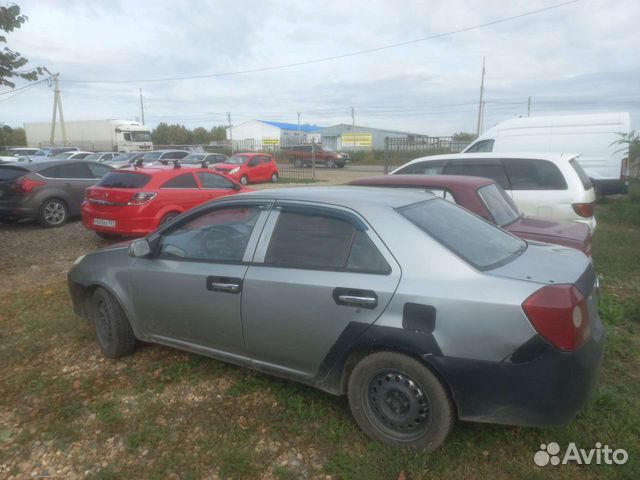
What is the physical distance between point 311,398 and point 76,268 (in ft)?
7.98

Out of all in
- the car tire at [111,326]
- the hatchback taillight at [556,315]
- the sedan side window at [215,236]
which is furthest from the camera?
the car tire at [111,326]

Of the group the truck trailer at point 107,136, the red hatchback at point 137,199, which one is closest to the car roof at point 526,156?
the red hatchback at point 137,199

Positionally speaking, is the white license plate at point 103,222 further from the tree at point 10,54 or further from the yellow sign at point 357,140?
the yellow sign at point 357,140

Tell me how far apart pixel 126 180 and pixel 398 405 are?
689 centimetres

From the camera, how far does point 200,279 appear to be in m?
3.39

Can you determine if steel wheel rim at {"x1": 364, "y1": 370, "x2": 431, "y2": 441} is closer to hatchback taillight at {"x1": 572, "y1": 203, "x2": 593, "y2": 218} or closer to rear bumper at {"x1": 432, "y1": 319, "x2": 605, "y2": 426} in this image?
rear bumper at {"x1": 432, "y1": 319, "x2": 605, "y2": 426}

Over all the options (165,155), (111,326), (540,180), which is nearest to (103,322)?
(111,326)

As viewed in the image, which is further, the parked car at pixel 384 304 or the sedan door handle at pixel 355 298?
the sedan door handle at pixel 355 298

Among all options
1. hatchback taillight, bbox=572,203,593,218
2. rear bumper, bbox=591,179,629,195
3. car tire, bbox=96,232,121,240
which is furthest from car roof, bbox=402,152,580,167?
rear bumper, bbox=591,179,629,195

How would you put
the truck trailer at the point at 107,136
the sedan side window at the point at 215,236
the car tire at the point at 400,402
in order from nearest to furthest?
the car tire at the point at 400,402
the sedan side window at the point at 215,236
the truck trailer at the point at 107,136

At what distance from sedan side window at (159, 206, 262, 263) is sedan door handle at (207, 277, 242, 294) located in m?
0.14

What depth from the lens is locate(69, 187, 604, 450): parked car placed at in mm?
2443

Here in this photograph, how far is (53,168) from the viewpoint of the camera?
10281 millimetres

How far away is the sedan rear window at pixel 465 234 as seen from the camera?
280 centimetres
